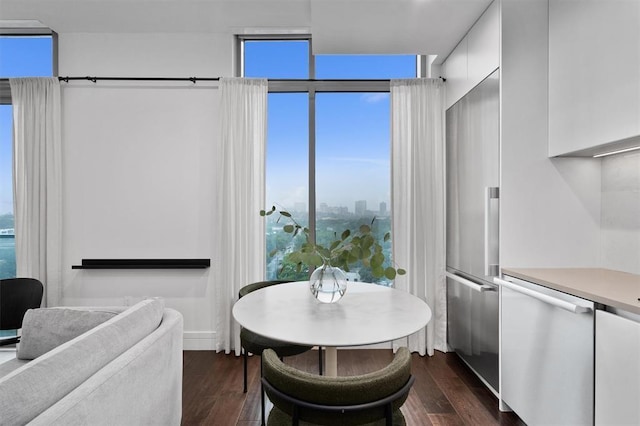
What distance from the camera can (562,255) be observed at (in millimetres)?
2105

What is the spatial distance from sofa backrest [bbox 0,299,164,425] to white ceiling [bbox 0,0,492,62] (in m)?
2.26

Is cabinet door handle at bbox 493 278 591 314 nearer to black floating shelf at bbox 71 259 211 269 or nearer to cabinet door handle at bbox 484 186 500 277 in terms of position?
cabinet door handle at bbox 484 186 500 277

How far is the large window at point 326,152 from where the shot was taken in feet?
10.7

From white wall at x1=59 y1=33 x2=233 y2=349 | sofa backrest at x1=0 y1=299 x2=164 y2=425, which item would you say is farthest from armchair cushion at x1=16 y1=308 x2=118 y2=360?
white wall at x1=59 y1=33 x2=233 y2=349

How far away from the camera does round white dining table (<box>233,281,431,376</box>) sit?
1.27 m

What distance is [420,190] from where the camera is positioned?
3070 millimetres

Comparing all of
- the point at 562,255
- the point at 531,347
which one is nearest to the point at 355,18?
the point at 562,255

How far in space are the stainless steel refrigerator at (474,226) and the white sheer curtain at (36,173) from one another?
3.63 meters

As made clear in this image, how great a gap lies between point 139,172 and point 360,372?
8.93 ft

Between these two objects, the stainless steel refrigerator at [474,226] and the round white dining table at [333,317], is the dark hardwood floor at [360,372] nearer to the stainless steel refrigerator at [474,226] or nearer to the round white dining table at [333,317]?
the stainless steel refrigerator at [474,226]

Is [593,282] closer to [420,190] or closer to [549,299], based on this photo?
[549,299]

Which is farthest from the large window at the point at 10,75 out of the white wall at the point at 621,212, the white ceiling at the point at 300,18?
the white wall at the point at 621,212

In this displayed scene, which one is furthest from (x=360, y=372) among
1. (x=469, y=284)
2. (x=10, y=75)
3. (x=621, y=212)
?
(x=10, y=75)

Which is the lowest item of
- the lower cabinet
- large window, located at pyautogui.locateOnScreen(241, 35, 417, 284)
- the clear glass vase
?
the lower cabinet
